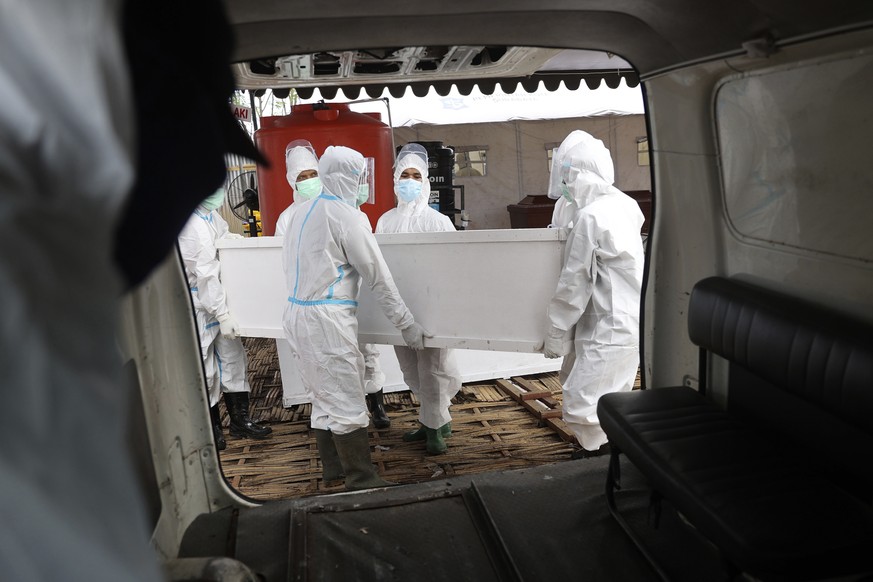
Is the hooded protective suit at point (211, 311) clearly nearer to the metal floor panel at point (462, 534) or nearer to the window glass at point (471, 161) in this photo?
the metal floor panel at point (462, 534)

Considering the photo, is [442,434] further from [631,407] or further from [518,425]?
[631,407]

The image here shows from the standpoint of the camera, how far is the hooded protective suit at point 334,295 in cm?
397

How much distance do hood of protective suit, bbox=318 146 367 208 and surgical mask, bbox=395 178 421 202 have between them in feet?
4.98

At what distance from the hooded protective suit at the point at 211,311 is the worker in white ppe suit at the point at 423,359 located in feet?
4.31

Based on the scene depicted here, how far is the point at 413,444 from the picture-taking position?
16.6 ft

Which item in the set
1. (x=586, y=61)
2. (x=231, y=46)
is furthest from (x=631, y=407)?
(x=586, y=61)

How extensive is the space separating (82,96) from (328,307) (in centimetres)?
345

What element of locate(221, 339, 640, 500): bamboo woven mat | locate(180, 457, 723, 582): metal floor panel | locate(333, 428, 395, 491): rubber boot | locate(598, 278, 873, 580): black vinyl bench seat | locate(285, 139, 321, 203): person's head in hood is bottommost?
locate(221, 339, 640, 500): bamboo woven mat

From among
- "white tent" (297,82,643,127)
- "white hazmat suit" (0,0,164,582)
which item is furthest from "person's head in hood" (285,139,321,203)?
"white tent" (297,82,643,127)

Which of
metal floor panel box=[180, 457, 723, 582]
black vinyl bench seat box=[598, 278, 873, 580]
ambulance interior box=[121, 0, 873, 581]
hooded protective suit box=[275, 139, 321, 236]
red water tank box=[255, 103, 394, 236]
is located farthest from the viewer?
red water tank box=[255, 103, 394, 236]

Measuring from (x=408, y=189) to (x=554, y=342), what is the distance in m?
2.39

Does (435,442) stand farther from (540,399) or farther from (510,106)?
(510,106)

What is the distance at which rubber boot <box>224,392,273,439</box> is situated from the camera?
5270 mm

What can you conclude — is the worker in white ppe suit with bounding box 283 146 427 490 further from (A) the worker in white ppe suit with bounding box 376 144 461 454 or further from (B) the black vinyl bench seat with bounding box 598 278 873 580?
(B) the black vinyl bench seat with bounding box 598 278 873 580
